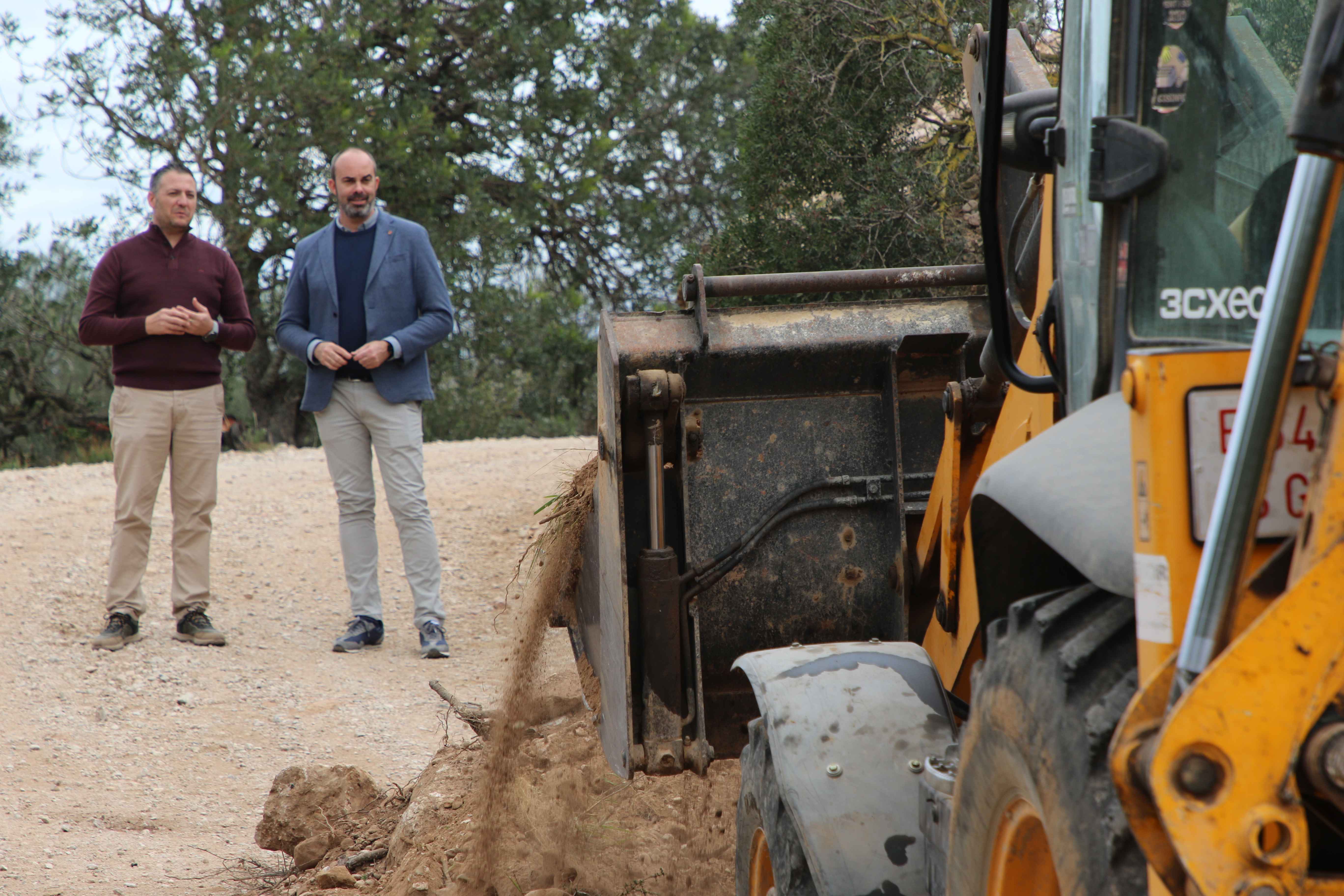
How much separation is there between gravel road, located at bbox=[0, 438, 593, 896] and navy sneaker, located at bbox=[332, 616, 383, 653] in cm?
6

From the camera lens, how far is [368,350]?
18.4ft

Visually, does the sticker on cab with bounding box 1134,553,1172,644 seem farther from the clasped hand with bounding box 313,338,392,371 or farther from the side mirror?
the clasped hand with bounding box 313,338,392,371

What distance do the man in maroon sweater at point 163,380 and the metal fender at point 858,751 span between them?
169 inches

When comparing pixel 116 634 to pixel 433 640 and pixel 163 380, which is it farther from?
pixel 433 640

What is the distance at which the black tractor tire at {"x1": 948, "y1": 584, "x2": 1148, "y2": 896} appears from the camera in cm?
125

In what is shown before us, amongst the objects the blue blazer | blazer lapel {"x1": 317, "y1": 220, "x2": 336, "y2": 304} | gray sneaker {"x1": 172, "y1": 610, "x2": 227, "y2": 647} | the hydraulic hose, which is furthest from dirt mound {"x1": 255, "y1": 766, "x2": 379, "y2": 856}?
blazer lapel {"x1": 317, "y1": 220, "x2": 336, "y2": 304}

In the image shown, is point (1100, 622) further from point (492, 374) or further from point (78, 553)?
point (492, 374)

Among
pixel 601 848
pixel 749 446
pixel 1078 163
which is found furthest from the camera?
pixel 601 848

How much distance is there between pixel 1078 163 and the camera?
69.1 inches

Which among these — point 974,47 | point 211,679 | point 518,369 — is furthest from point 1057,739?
point 518,369

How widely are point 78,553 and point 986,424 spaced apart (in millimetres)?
6685

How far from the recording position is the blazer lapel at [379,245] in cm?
579

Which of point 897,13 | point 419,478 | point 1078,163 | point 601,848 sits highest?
point 897,13

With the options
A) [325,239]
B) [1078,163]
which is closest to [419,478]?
[325,239]
